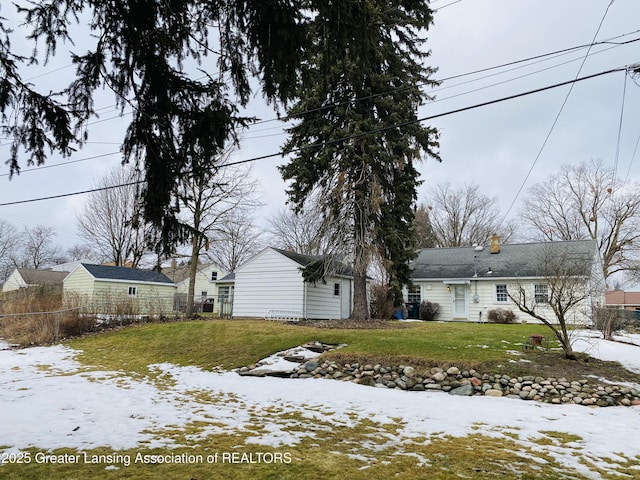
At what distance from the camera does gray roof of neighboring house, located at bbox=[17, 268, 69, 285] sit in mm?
37031

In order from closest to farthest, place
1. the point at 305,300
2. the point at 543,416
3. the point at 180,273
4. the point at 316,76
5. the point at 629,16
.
Result: the point at 316,76 → the point at 543,416 → the point at 629,16 → the point at 305,300 → the point at 180,273

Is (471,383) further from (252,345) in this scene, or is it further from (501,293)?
(501,293)

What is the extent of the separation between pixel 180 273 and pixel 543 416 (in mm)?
47793

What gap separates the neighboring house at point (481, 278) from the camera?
19.9 metres

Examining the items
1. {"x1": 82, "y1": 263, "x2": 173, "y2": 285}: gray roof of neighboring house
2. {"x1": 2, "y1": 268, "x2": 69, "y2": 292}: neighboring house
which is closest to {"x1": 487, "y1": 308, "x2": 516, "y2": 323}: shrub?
{"x1": 82, "y1": 263, "x2": 173, "y2": 285}: gray roof of neighboring house

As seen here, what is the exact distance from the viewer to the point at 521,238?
35.5 m

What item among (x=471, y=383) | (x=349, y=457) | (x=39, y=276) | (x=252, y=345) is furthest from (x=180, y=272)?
(x=349, y=457)

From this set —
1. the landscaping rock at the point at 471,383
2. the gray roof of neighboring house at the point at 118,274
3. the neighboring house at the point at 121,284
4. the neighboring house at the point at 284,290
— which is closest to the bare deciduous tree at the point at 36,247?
the neighboring house at the point at 121,284

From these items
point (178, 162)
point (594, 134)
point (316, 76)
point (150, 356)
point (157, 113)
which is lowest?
point (150, 356)

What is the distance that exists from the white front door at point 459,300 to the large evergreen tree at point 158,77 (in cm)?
1931

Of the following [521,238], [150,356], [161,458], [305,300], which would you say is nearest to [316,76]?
[161,458]

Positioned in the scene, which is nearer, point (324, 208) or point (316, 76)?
point (316, 76)

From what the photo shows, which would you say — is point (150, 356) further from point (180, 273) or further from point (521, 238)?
point (180, 273)

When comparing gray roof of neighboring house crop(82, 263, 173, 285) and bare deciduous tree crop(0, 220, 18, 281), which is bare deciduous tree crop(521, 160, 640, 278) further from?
bare deciduous tree crop(0, 220, 18, 281)
